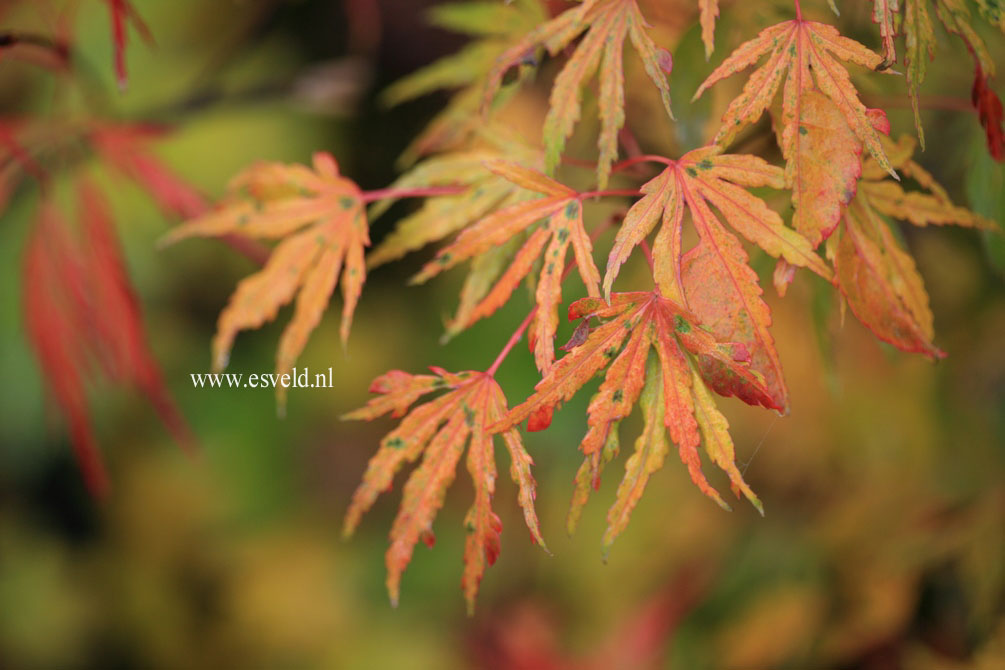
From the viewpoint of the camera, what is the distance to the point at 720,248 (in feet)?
1.29

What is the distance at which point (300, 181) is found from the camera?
0.58 metres

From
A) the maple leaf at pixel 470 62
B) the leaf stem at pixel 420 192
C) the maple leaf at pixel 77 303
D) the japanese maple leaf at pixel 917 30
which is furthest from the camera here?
the maple leaf at pixel 77 303

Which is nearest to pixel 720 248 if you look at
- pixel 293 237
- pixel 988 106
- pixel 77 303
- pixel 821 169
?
pixel 821 169

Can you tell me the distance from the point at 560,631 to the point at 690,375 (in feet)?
3.22

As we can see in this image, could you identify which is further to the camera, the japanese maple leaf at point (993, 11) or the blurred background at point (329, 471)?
the blurred background at point (329, 471)

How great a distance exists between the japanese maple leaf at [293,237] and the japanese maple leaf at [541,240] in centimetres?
14

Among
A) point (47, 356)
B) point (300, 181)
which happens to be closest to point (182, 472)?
point (47, 356)

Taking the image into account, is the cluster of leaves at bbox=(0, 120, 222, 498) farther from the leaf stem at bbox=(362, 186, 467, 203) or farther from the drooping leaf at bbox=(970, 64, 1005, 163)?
the drooping leaf at bbox=(970, 64, 1005, 163)

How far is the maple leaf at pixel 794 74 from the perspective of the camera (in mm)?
386

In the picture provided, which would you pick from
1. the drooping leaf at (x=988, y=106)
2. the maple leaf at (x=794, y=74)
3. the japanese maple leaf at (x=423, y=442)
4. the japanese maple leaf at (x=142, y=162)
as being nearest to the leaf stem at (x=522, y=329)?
the japanese maple leaf at (x=423, y=442)

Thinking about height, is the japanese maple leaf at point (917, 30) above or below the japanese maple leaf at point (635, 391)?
above

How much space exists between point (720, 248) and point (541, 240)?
0.37 feet

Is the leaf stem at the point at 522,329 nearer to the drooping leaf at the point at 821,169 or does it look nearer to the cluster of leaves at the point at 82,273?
the drooping leaf at the point at 821,169

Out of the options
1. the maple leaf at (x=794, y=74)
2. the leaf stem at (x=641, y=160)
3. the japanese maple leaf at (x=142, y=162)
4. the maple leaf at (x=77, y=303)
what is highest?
the maple leaf at (x=794, y=74)
